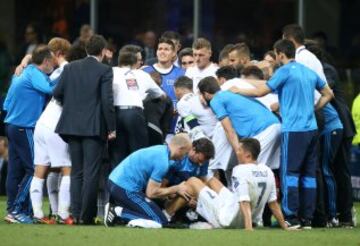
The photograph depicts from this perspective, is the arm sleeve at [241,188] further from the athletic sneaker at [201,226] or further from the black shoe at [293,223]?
the black shoe at [293,223]

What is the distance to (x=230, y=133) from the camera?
51.2ft

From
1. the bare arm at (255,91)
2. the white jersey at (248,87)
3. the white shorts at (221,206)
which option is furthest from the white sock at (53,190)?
the bare arm at (255,91)

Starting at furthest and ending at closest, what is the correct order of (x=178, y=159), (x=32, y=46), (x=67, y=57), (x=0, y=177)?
(x=32, y=46)
(x=0, y=177)
(x=67, y=57)
(x=178, y=159)

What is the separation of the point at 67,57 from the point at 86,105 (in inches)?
37.5

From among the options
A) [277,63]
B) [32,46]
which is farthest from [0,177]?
[277,63]

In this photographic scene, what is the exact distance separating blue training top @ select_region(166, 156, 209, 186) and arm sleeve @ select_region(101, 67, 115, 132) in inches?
32.3

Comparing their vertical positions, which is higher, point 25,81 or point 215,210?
point 25,81

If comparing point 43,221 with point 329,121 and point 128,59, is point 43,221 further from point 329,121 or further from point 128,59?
point 329,121

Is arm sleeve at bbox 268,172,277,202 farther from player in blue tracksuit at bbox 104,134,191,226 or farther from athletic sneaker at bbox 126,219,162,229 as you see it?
athletic sneaker at bbox 126,219,162,229

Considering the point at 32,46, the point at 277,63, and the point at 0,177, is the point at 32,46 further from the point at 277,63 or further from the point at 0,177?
the point at 277,63

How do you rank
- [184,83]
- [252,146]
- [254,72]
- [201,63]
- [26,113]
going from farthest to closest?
1. [201,63]
2. [184,83]
3. [26,113]
4. [254,72]
5. [252,146]

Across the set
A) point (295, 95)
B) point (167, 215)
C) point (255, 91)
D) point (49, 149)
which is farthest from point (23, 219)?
point (295, 95)

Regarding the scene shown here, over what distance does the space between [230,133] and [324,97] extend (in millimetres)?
1097

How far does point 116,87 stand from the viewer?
15.9 m
